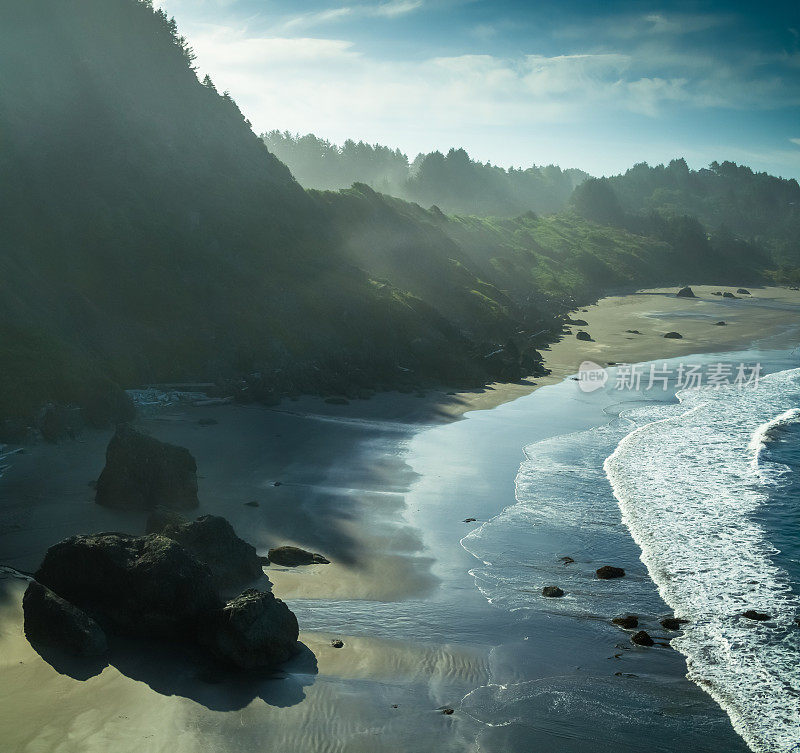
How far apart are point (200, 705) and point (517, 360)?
31272 millimetres

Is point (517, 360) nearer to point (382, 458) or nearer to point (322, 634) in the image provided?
point (382, 458)

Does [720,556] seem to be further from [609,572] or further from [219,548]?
[219,548]

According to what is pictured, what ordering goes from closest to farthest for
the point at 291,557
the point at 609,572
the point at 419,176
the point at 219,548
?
the point at 219,548 < the point at 291,557 < the point at 609,572 < the point at 419,176

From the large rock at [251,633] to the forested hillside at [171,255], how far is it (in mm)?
12811

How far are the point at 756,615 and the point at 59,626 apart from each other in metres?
11.5

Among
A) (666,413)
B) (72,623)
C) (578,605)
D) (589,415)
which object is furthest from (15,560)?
(666,413)

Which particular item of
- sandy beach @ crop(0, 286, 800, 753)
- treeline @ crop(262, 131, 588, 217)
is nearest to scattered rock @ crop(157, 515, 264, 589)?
sandy beach @ crop(0, 286, 800, 753)

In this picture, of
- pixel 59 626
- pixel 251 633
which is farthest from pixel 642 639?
pixel 59 626

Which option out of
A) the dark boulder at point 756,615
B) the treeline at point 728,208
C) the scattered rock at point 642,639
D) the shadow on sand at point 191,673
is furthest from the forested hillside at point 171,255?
the treeline at point 728,208

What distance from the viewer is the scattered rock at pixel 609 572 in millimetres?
14094

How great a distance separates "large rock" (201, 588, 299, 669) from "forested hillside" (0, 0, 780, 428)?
42.0 ft

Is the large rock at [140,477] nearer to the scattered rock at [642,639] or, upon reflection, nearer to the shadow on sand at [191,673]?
the shadow on sand at [191,673]

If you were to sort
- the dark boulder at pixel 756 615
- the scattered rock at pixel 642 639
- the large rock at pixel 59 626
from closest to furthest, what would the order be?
the large rock at pixel 59 626, the scattered rock at pixel 642 639, the dark boulder at pixel 756 615

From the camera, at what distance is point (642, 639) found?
Answer: 459 inches
